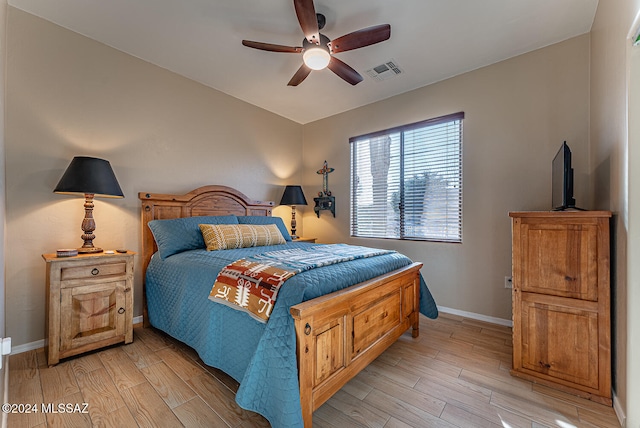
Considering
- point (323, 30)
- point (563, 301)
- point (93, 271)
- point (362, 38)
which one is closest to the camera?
point (563, 301)

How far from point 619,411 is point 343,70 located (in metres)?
2.90

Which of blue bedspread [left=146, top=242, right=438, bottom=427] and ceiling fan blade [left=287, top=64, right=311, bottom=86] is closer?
blue bedspread [left=146, top=242, right=438, bottom=427]

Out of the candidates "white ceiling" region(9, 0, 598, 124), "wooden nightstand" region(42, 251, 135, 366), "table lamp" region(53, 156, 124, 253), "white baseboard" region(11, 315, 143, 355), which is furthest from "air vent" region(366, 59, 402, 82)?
"white baseboard" region(11, 315, 143, 355)

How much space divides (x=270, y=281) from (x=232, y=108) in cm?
286

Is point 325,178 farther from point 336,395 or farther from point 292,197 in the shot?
point 336,395

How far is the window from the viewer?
3027 mm

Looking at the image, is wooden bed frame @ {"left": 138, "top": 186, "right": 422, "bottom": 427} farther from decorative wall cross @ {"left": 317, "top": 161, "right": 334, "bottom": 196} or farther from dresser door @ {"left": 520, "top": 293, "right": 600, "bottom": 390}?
decorative wall cross @ {"left": 317, "top": 161, "right": 334, "bottom": 196}

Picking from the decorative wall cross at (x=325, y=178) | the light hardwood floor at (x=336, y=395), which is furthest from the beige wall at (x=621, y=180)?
the decorative wall cross at (x=325, y=178)

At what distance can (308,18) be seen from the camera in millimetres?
1821

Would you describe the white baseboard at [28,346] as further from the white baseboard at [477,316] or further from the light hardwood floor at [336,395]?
the white baseboard at [477,316]

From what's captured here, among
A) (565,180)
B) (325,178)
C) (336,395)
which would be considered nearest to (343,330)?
(336,395)

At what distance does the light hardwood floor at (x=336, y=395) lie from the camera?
1444 mm

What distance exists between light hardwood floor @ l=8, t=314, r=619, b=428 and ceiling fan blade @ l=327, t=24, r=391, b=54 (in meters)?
2.40

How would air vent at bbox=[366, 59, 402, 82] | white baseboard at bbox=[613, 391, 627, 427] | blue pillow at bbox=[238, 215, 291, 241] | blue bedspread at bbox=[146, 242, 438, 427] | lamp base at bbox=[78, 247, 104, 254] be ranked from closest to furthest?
blue bedspread at bbox=[146, 242, 438, 427] → white baseboard at bbox=[613, 391, 627, 427] → lamp base at bbox=[78, 247, 104, 254] → air vent at bbox=[366, 59, 402, 82] → blue pillow at bbox=[238, 215, 291, 241]
